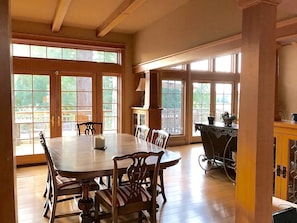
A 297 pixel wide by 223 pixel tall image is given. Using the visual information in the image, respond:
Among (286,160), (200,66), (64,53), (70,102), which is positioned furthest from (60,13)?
(200,66)

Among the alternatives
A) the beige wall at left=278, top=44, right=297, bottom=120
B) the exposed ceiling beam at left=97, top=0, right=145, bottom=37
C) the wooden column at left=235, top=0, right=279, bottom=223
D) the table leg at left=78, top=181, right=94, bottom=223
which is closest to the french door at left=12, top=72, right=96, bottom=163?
the exposed ceiling beam at left=97, top=0, right=145, bottom=37

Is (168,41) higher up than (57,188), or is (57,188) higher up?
(168,41)

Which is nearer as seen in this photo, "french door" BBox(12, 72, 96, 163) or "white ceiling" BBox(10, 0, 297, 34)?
"white ceiling" BBox(10, 0, 297, 34)

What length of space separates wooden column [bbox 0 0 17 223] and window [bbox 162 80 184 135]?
20.8 feet

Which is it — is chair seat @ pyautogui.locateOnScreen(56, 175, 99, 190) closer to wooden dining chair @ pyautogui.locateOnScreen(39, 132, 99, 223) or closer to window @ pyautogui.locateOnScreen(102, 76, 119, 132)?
wooden dining chair @ pyautogui.locateOnScreen(39, 132, 99, 223)

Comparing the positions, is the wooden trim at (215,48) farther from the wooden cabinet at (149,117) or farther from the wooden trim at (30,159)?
the wooden trim at (30,159)

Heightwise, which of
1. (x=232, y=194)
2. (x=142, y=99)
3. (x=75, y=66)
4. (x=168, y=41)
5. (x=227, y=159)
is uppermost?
(x=168, y=41)

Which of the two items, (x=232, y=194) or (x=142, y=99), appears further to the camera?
(x=142, y=99)

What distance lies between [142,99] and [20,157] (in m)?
3.08

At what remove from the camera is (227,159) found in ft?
15.8

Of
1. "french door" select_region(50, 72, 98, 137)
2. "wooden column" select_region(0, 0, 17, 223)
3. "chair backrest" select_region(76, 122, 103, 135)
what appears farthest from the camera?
"french door" select_region(50, 72, 98, 137)

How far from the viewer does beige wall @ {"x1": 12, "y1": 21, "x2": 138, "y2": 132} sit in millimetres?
5340

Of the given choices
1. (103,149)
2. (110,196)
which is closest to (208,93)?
(103,149)

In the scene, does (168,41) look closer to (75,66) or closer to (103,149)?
(75,66)
